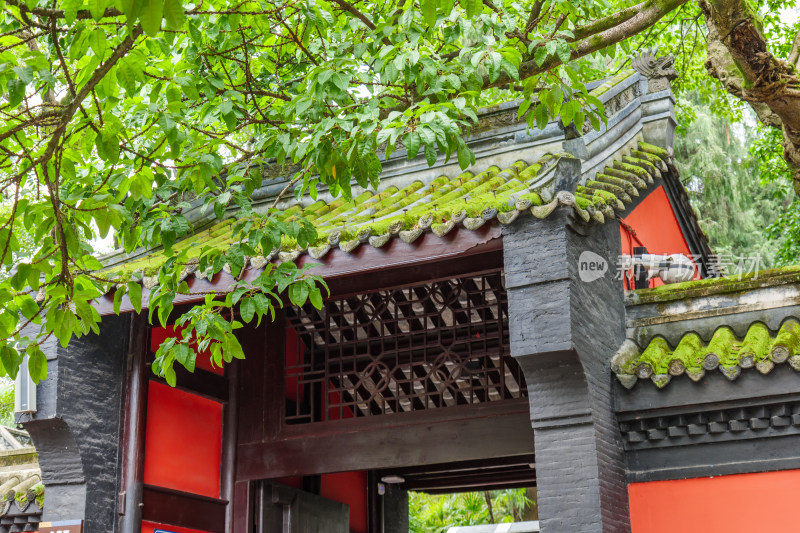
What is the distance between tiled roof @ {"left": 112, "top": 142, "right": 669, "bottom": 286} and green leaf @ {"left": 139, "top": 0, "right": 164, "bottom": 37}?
201cm

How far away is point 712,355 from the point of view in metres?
5.37

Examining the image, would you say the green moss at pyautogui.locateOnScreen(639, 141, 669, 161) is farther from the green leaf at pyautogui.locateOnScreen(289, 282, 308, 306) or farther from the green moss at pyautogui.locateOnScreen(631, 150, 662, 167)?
the green leaf at pyautogui.locateOnScreen(289, 282, 308, 306)

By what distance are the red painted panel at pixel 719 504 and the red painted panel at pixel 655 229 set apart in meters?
1.83

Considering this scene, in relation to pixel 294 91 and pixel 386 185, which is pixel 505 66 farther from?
pixel 386 185

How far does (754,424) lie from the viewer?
5.36m

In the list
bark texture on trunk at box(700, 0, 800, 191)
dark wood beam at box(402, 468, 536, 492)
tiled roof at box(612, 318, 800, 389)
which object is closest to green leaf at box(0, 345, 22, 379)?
tiled roof at box(612, 318, 800, 389)

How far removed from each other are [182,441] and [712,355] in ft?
13.0

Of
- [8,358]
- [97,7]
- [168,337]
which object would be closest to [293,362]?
[168,337]

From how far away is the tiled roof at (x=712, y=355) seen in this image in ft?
17.3

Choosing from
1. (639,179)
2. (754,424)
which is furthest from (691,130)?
(754,424)

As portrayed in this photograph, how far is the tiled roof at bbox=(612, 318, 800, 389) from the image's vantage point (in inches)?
207

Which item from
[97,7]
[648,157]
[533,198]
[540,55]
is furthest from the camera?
[648,157]

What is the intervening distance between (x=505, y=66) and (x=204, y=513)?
4395mm

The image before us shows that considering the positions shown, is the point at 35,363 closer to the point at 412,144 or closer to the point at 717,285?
the point at 412,144
